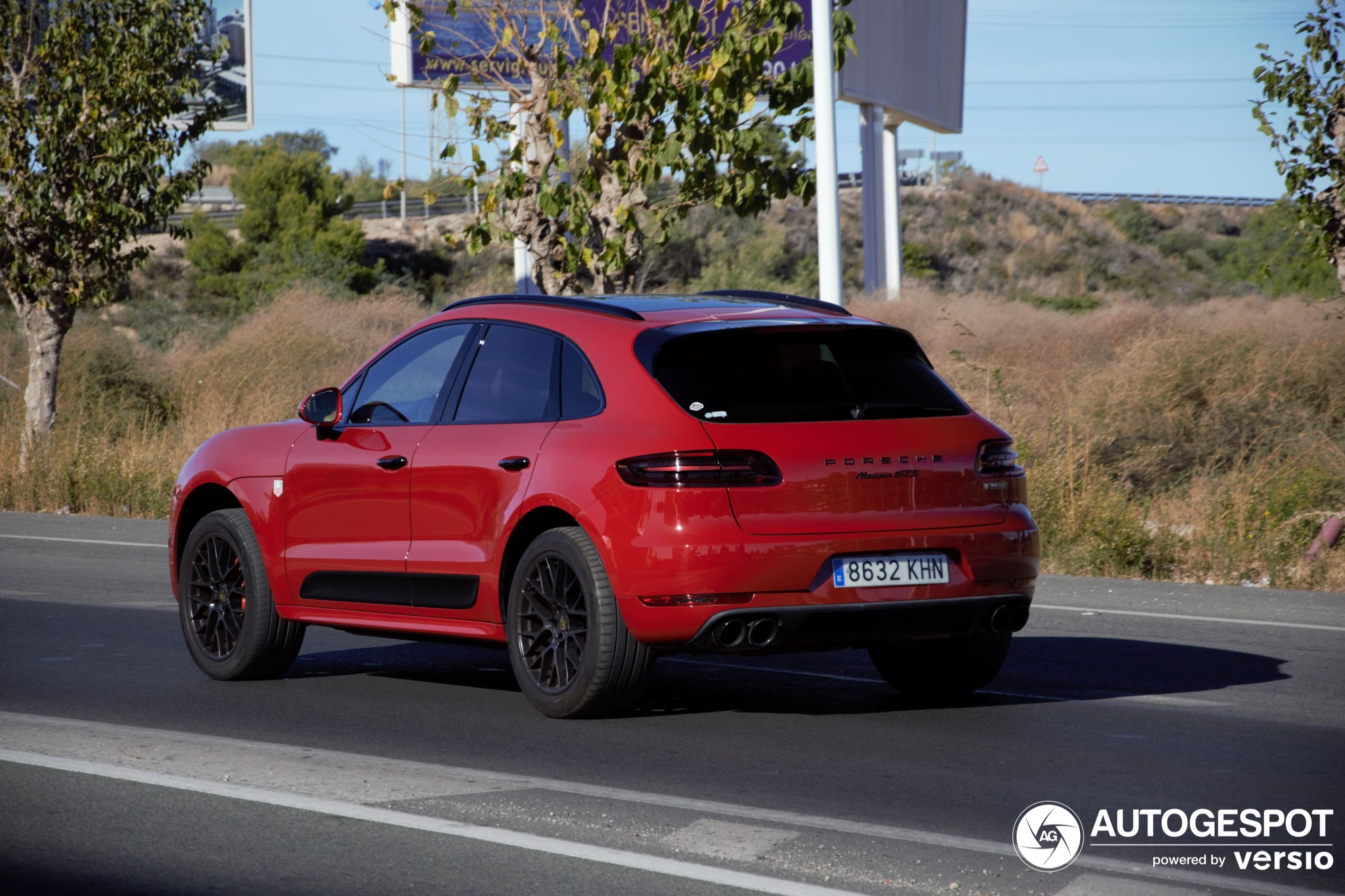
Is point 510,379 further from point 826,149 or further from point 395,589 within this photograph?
point 826,149

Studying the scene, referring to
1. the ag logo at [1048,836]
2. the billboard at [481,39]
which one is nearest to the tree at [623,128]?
the billboard at [481,39]

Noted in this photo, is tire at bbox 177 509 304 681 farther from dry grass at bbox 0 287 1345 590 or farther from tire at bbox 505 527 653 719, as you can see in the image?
dry grass at bbox 0 287 1345 590

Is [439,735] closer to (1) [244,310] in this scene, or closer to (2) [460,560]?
(2) [460,560]

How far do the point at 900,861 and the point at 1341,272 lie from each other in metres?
12.5

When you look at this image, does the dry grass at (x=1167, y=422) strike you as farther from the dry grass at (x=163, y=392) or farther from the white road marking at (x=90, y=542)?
the dry grass at (x=163, y=392)

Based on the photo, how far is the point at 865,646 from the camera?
21.6 ft

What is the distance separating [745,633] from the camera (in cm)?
629

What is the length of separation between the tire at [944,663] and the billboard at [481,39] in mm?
8598

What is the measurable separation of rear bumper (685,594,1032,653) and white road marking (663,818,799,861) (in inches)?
42.4

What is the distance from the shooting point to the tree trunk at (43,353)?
21.5 metres

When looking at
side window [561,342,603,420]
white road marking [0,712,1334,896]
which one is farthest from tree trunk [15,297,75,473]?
side window [561,342,603,420]

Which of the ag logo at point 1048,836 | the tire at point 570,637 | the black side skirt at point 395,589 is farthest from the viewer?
the black side skirt at point 395,589

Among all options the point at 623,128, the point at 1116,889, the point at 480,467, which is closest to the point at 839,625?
the point at 480,467

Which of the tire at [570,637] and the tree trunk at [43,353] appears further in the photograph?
the tree trunk at [43,353]
